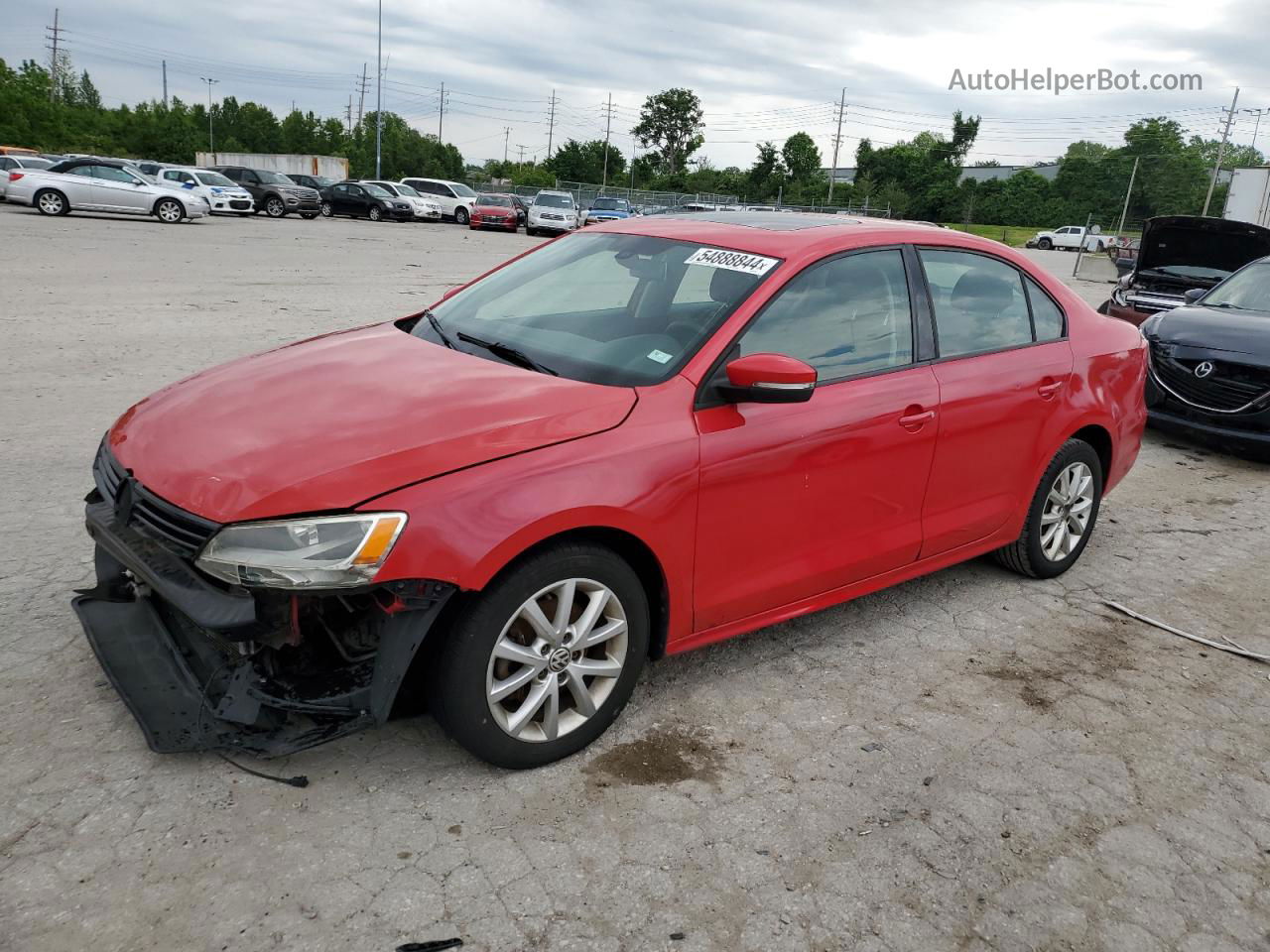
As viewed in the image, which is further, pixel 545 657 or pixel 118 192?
pixel 118 192

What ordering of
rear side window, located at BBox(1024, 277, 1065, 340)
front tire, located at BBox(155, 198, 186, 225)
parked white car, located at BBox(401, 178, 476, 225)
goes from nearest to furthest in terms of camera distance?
rear side window, located at BBox(1024, 277, 1065, 340), front tire, located at BBox(155, 198, 186, 225), parked white car, located at BBox(401, 178, 476, 225)

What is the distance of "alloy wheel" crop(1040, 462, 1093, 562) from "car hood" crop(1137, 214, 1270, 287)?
24.7 feet

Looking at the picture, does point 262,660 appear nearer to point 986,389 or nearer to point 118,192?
point 986,389

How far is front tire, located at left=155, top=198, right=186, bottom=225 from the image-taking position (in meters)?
25.2

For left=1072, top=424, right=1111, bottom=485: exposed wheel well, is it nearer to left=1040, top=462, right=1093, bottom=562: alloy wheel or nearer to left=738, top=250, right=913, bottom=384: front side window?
left=1040, top=462, right=1093, bottom=562: alloy wheel

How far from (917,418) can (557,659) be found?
1747 mm

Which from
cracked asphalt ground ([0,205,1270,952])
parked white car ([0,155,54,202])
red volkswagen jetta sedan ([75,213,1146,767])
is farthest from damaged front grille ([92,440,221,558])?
parked white car ([0,155,54,202])

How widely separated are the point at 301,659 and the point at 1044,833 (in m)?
2.21

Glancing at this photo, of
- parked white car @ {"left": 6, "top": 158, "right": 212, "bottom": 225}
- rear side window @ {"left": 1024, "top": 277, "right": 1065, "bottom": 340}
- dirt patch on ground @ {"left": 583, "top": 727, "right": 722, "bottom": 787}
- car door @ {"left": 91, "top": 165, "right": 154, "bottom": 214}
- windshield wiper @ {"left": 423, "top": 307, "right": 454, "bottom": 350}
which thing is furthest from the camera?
car door @ {"left": 91, "top": 165, "right": 154, "bottom": 214}

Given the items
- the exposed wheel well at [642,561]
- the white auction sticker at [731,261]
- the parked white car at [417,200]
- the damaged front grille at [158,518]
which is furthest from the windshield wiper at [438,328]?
the parked white car at [417,200]

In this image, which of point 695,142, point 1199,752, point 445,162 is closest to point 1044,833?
point 1199,752

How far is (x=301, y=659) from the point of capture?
9.12ft

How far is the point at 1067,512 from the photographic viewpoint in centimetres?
478

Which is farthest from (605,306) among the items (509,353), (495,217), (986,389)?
(495,217)
